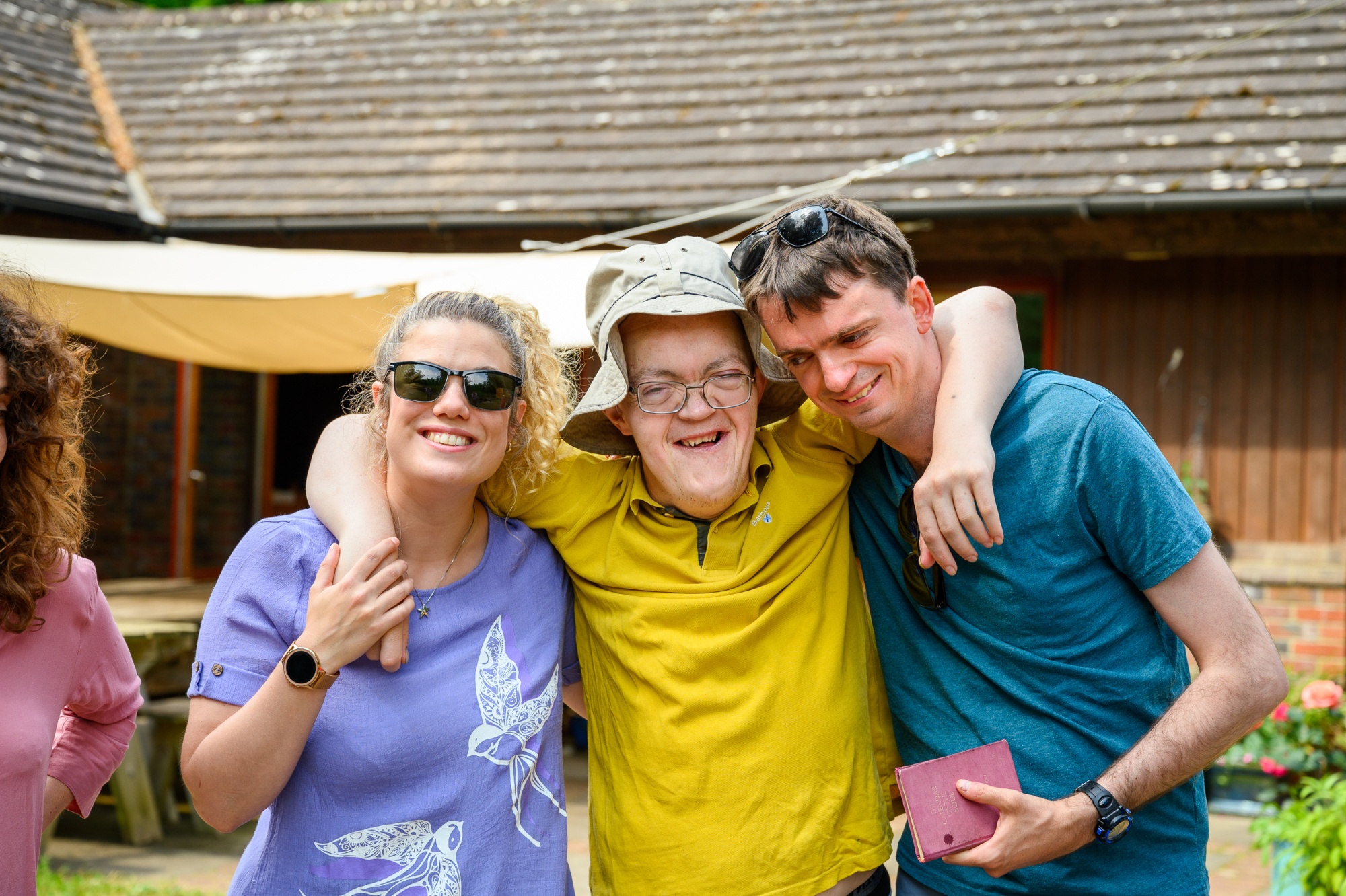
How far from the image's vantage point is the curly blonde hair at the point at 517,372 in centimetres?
207

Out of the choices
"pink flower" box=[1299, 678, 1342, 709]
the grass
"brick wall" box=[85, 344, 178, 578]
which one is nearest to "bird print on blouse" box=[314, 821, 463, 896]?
the grass

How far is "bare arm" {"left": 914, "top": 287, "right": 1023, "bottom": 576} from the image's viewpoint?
73.4 inches

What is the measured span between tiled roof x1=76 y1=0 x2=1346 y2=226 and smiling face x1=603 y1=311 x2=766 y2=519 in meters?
5.11

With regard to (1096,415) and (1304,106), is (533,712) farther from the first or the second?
(1304,106)

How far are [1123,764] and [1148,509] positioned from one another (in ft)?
1.36

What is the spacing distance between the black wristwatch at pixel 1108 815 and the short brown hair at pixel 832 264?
898 mm

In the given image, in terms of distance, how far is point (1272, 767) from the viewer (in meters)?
4.28

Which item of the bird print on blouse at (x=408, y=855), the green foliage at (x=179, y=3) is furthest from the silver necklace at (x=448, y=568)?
the green foliage at (x=179, y=3)

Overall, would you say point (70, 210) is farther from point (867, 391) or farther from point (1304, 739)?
point (1304, 739)

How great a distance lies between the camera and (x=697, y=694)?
1.94 metres

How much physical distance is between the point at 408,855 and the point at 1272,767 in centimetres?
363

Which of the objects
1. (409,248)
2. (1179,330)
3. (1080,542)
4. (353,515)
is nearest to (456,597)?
(353,515)

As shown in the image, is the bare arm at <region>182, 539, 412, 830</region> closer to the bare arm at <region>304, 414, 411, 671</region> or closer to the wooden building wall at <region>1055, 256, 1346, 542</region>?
the bare arm at <region>304, 414, 411, 671</region>

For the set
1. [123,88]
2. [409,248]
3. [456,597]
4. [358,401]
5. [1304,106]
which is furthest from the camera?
[123,88]
